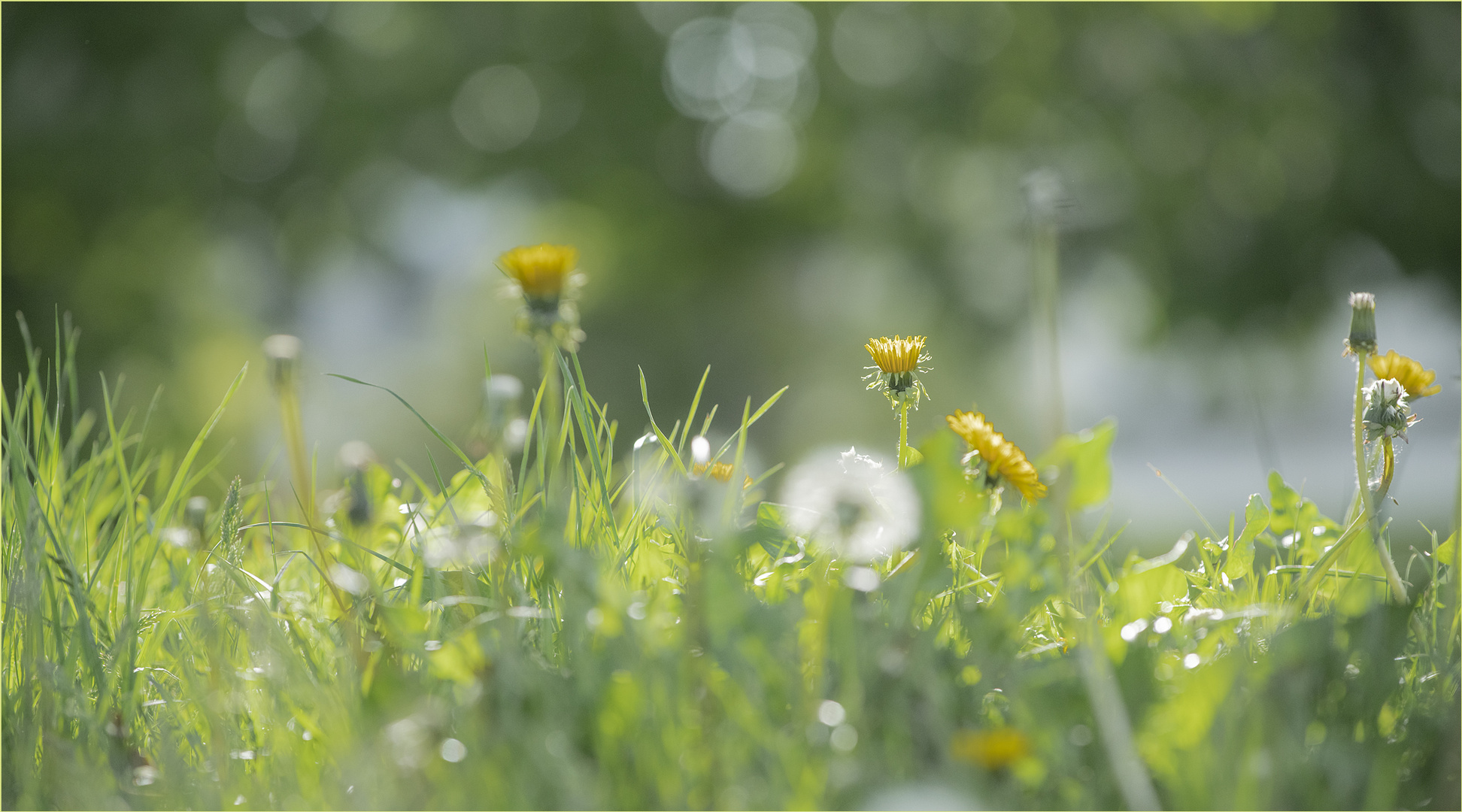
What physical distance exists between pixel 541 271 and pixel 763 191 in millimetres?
6595

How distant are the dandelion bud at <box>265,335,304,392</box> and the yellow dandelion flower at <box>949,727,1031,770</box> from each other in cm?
61

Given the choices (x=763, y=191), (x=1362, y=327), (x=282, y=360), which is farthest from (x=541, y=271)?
(x=763, y=191)

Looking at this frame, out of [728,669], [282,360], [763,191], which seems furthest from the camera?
[763,191]

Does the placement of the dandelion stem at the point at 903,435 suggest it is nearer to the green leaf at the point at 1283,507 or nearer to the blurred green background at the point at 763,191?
the green leaf at the point at 1283,507

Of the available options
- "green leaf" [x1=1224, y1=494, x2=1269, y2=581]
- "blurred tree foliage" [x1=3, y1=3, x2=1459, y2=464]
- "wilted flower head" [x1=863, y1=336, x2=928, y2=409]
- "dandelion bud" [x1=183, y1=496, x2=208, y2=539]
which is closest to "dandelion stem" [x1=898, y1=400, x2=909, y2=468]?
"wilted flower head" [x1=863, y1=336, x2=928, y2=409]

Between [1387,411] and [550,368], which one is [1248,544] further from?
[550,368]

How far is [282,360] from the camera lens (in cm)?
82

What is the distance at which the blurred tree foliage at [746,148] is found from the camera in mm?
5707

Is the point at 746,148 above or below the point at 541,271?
above

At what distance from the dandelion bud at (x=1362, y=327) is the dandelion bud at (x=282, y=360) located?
96 centimetres

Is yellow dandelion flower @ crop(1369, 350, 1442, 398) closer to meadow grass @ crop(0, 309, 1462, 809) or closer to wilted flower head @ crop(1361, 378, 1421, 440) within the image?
wilted flower head @ crop(1361, 378, 1421, 440)

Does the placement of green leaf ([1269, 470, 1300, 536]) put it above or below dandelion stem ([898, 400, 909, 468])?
below

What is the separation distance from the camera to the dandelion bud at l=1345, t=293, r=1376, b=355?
36.0 inches

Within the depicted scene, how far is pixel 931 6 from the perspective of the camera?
6.88m
